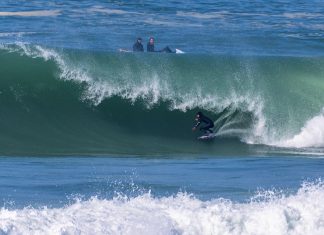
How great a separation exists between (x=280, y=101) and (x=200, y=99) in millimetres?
1954

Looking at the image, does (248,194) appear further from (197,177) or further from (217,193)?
(197,177)

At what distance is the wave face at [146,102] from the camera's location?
2144 cm

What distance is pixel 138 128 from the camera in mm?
22797

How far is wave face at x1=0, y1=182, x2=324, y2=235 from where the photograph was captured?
11344mm


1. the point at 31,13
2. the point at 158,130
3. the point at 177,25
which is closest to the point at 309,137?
the point at 158,130

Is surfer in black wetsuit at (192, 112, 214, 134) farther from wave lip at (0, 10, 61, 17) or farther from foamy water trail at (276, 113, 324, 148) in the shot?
wave lip at (0, 10, 61, 17)

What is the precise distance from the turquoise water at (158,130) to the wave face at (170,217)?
0.05 feet

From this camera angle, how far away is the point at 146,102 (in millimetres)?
23719

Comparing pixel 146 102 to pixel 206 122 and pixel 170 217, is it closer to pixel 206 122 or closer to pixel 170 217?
pixel 206 122

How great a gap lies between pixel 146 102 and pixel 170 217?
12061mm

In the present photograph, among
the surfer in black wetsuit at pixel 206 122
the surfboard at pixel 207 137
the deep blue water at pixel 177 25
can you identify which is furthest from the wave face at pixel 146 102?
the deep blue water at pixel 177 25

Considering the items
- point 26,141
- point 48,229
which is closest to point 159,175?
point 48,229

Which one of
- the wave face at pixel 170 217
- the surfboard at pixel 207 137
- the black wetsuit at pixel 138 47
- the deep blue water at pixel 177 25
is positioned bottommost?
the surfboard at pixel 207 137

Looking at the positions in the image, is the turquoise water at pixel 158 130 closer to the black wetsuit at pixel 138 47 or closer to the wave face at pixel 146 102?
the wave face at pixel 146 102
